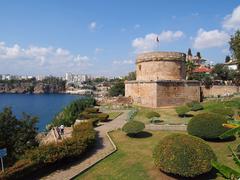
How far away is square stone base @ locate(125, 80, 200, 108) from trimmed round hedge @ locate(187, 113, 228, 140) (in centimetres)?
1605

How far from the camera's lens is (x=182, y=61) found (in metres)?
36.5

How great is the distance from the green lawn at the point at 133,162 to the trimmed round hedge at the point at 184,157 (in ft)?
2.80

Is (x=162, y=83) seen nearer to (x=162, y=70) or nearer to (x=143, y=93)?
(x=162, y=70)

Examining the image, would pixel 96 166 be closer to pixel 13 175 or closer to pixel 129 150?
pixel 129 150

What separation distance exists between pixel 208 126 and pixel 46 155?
969 centimetres

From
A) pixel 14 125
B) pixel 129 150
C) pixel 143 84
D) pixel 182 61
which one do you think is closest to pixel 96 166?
pixel 129 150

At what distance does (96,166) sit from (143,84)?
2222 centimetres

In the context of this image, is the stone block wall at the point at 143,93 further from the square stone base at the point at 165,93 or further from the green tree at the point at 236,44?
the green tree at the point at 236,44

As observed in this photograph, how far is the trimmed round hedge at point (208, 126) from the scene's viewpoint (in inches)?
619

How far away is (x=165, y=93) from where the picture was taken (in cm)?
3316

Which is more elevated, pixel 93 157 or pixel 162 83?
pixel 162 83

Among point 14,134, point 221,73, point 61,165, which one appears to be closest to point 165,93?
point 14,134

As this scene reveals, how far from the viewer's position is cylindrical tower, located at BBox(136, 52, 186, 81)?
3497 cm

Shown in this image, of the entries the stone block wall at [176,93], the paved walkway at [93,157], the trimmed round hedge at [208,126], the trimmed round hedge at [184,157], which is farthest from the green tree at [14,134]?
the stone block wall at [176,93]
